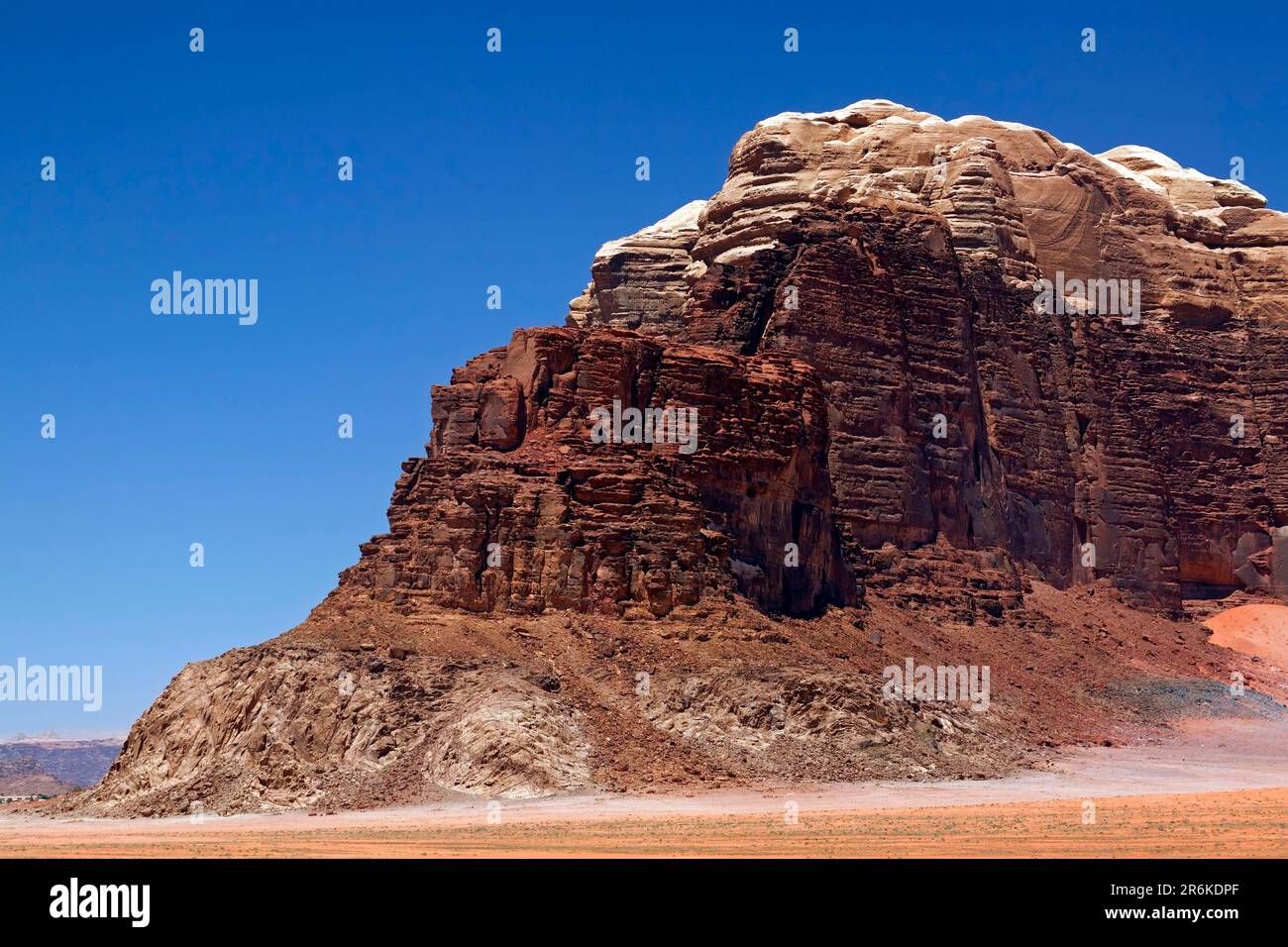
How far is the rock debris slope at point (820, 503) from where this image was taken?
58875 mm

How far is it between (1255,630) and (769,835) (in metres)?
67.8

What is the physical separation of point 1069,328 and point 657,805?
63.2 meters

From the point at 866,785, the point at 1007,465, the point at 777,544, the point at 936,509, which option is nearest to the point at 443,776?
the point at 866,785

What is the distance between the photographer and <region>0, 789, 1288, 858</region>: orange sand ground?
4012 centimetres

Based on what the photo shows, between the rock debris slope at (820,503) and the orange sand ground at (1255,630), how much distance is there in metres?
2.55

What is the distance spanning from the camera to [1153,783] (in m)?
64.3

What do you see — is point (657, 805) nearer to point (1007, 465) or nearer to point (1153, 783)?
point (1153, 783)

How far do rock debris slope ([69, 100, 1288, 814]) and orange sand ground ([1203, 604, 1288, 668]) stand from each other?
255 centimetres
